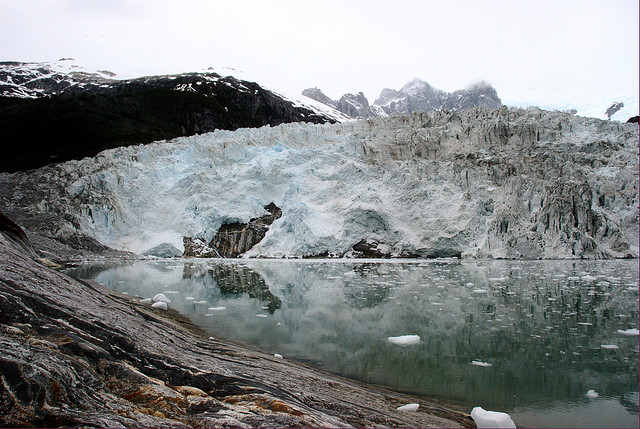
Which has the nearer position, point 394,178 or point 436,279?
point 436,279

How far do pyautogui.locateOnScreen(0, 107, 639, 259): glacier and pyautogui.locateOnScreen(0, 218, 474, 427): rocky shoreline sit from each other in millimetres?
14840

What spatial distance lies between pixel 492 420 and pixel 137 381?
7.80 feet

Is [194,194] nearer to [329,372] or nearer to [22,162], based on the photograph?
[22,162]

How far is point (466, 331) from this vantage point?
5266 mm

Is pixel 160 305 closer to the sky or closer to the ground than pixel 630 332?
closer to the ground

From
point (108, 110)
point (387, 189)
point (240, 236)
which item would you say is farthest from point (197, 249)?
point (108, 110)

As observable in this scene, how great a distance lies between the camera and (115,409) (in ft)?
7.10

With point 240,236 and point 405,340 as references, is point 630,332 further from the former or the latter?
point 240,236

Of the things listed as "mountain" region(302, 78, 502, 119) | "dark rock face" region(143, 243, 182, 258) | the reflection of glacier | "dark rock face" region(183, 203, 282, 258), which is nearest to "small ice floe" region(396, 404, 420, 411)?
the reflection of glacier

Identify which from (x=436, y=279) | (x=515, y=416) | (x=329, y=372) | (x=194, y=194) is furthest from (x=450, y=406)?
(x=194, y=194)

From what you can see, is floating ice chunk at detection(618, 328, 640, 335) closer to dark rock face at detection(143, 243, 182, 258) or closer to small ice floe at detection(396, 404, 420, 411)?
small ice floe at detection(396, 404, 420, 411)

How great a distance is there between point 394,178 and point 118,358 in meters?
18.3

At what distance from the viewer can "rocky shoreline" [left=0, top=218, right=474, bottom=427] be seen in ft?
6.85

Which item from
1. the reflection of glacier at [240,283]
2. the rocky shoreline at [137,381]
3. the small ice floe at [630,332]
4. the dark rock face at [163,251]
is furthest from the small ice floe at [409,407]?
the dark rock face at [163,251]
